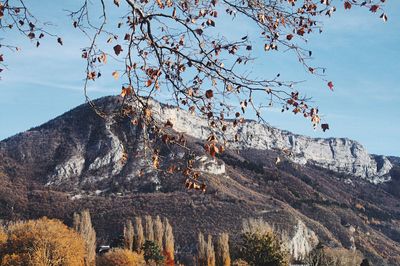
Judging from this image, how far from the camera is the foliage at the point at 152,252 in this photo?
2227 inches

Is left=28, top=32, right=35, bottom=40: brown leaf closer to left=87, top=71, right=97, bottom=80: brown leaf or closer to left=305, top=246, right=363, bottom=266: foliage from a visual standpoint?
left=87, top=71, right=97, bottom=80: brown leaf

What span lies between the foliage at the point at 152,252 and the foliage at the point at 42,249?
9.53 meters

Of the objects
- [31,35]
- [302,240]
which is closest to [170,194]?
[302,240]

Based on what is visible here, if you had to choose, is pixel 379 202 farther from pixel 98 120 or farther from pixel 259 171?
pixel 98 120

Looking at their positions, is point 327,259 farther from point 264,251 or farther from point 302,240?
point 302,240

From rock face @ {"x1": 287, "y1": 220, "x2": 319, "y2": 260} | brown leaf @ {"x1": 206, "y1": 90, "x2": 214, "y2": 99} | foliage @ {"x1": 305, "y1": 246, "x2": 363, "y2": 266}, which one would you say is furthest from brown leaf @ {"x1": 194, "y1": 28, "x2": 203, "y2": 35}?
rock face @ {"x1": 287, "y1": 220, "x2": 319, "y2": 260}

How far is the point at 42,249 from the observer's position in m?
43.1

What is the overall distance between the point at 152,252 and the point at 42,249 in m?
16.8

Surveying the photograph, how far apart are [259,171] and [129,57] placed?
152492 millimetres

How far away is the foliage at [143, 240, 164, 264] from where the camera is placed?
186ft

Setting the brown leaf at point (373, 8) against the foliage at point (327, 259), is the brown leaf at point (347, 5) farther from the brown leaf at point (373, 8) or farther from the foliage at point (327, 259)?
the foliage at point (327, 259)

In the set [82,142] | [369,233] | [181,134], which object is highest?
[82,142]

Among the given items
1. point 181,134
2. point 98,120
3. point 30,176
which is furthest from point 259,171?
point 181,134

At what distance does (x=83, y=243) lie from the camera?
177ft
